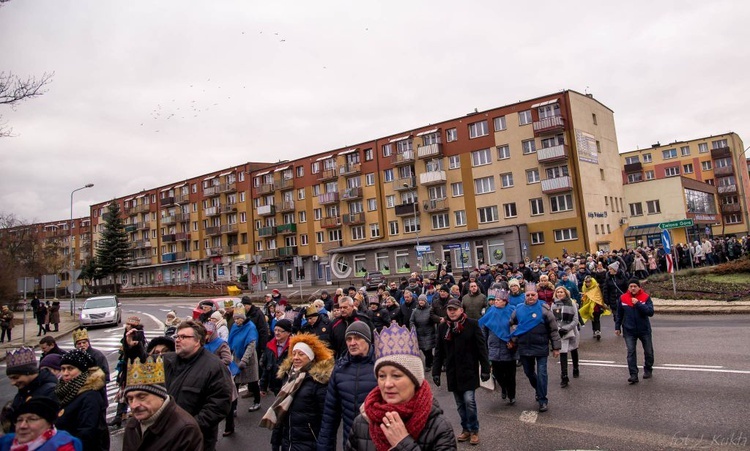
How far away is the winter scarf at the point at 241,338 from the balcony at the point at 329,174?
50.9 meters

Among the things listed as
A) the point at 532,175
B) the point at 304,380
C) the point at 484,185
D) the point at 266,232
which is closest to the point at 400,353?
the point at 304,380

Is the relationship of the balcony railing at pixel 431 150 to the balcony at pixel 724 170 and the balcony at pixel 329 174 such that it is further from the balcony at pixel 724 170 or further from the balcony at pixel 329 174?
the balcony at pixel 724 170

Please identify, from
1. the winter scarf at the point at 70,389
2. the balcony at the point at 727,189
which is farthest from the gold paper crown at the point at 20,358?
the balcony at the point at 727,189

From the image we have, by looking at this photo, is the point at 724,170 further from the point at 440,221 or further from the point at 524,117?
the point at 440,221

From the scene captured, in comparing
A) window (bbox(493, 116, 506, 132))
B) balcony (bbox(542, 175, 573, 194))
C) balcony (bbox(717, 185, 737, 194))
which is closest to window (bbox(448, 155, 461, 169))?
window (bbox(493, 116, 506, 132))

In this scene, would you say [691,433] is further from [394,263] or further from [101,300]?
[394,263]

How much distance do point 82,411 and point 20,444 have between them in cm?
78

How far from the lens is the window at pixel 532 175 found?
4647cm

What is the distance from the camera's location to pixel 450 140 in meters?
51.3

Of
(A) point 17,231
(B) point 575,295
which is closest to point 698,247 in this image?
(B) point 575,295

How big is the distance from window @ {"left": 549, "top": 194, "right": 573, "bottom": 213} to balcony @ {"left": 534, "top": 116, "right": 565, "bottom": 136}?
19.2ft

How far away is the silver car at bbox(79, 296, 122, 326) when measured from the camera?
26328mm

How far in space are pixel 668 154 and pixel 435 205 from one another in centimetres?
4554

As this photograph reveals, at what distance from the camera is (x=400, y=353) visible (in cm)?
317
